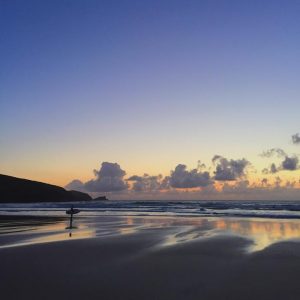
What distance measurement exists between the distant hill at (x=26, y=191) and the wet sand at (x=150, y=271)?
146 metres

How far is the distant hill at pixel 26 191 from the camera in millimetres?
157750

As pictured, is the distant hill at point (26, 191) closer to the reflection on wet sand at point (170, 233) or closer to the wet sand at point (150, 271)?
the reflection on wet sand at point (170, 233)

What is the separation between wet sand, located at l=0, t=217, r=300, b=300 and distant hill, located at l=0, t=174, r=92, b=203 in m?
146

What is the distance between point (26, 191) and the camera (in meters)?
171

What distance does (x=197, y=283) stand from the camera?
9.12m

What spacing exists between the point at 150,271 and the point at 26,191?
562ft

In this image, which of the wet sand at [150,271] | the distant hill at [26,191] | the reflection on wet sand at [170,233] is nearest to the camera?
the wet sand at [150,271]

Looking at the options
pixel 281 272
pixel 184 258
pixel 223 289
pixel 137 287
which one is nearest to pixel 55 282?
pixel 137 287

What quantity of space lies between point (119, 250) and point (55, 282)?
5.78 m

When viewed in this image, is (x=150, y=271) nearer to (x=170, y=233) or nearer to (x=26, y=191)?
(x=170, y=233)

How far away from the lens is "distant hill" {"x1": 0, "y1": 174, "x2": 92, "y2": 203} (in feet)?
518

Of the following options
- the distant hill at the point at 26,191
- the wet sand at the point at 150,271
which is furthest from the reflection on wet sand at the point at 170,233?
the distant hill at the point at 26,191

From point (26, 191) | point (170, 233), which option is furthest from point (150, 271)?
point (26, 191)

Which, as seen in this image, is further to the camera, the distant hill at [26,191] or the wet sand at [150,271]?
the distant hill at [26,191]
